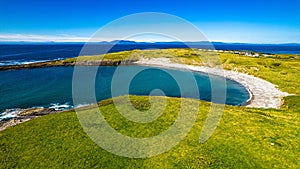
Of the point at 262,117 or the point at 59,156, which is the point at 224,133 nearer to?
the point at 262,117

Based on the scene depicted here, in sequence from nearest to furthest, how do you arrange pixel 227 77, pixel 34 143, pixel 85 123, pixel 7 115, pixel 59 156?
pixel 59 156
pixel 34 143
pixel 85 123
pixel 7 115
pixel 227 77

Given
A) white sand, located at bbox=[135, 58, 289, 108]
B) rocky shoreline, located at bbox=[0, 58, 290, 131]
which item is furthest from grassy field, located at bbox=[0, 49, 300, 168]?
white sand, located at bbox=[135, 58, 289, 108]

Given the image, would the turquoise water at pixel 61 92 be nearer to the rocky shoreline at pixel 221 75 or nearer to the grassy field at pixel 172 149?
the rocky shoreline at pixel 221 75

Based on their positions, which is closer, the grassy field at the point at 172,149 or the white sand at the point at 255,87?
the grassy field at the point at 172,149

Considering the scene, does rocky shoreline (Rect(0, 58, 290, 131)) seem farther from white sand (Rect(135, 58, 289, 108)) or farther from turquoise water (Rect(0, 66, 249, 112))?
turquoise water (Rect(0, 66, 249, 112))

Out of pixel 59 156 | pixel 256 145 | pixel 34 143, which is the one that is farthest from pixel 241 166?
pixel 34 143

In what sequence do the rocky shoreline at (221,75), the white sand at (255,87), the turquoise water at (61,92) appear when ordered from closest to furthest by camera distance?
the rocky shoreline at (221,75)
the white sand at (255,87)
the turquoise water at (61,92)

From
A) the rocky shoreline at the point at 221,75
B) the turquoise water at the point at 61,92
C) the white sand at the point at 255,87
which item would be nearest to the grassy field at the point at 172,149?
the rocky shoreline at the point at 221,75

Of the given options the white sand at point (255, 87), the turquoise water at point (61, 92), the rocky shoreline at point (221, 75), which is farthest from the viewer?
the turquoise water at point (61, 92)
